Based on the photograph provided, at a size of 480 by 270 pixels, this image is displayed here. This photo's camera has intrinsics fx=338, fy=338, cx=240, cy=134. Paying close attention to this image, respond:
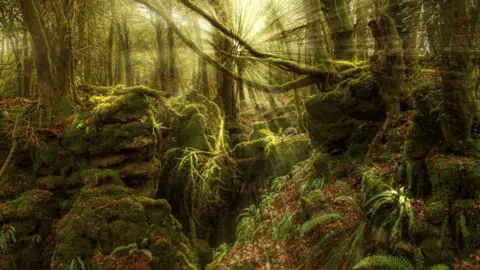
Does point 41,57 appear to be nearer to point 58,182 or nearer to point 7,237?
point 58,182

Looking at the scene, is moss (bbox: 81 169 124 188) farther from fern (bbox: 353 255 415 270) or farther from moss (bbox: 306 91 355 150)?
fern (bbox: 353 255 415 270)

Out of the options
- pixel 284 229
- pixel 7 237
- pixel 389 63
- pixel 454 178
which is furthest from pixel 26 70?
pixel 454 178

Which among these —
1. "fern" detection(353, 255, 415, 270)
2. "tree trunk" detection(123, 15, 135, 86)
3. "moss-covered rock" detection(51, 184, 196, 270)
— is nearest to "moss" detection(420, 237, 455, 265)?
"fern" detection(353, 255, 415, 270)

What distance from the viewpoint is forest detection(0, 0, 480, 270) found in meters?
3.95

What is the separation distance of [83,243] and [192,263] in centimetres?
211

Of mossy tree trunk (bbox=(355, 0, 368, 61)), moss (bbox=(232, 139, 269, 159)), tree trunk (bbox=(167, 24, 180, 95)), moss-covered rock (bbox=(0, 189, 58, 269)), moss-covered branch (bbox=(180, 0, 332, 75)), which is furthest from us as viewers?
tree trunk (bbox=(167, 24, 180, 95))

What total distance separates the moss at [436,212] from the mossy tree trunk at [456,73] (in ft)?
2.54

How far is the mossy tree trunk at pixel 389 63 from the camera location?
5328 millimetres

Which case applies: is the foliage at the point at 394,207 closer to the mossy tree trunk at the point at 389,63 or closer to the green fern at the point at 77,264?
the mossy tree trunk at the point at 389,63

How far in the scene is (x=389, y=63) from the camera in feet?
18.0

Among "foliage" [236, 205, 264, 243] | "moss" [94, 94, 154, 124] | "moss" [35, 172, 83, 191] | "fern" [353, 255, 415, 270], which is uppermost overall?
"moss" [94, 94, 154, 124]

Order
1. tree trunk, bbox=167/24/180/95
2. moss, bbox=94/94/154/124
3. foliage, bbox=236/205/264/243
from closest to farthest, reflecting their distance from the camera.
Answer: foliage, bbox=236/205/264/243, moss, bbox=94/94/154/124, tree trunk, bbox=167/24/180/95

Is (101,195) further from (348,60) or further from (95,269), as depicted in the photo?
(348,60)

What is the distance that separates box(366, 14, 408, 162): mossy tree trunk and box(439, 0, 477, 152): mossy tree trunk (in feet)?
5.03
